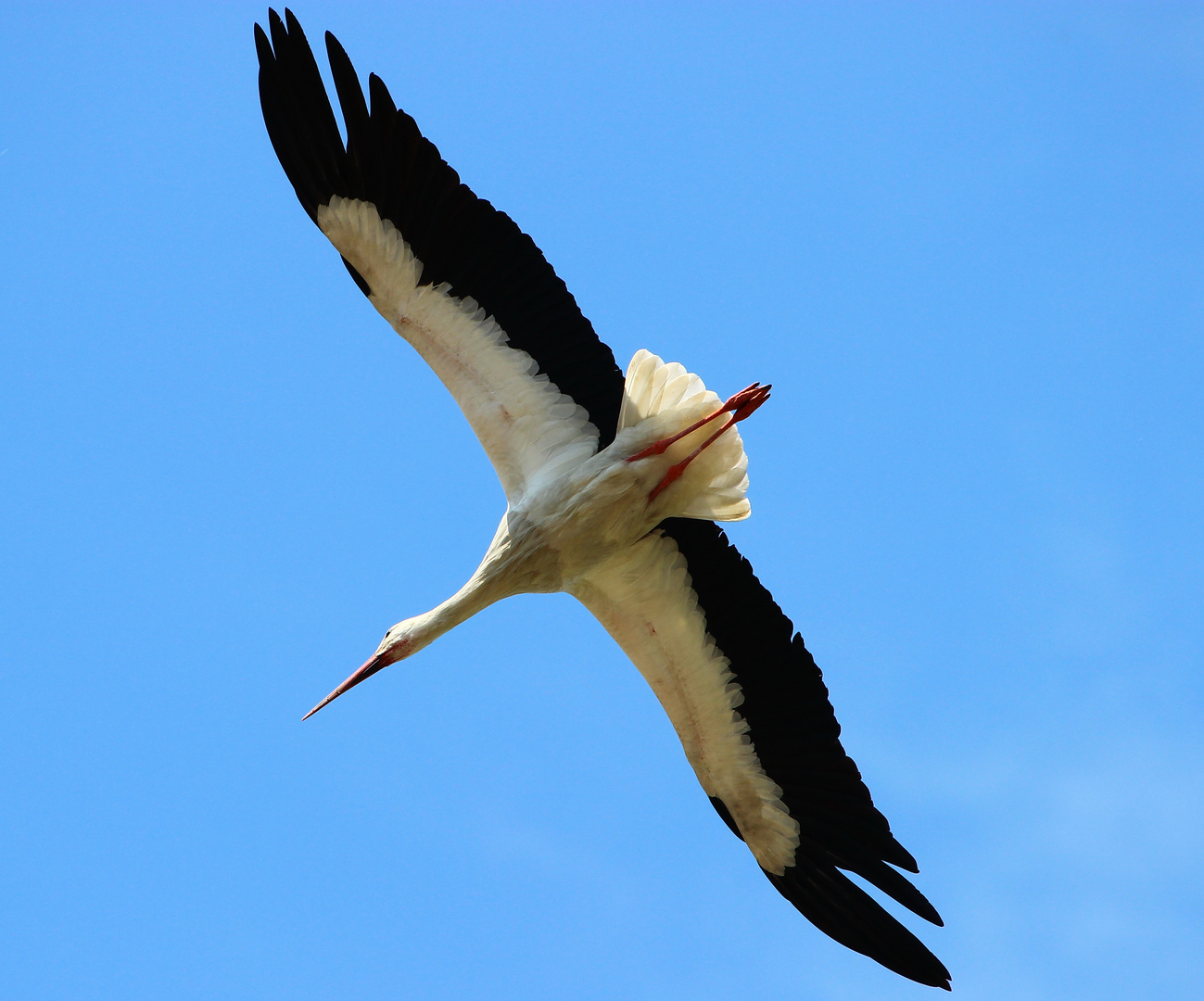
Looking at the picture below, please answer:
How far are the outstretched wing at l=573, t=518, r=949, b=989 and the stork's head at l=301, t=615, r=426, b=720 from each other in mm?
798

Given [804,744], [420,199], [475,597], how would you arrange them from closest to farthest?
1. [420,199]
2. [475,597]
3. [804,744]

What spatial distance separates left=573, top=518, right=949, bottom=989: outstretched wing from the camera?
18.1 feet

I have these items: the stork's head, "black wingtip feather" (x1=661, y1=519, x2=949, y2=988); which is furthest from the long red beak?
"black wingtip feather" (x1=661, y1=519, x2=949, y2=988)

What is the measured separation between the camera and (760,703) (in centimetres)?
562

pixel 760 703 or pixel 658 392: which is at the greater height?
pixel 658 392

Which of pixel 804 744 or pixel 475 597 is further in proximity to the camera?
pixel 804 744

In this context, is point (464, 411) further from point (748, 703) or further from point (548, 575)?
point (748, 703)

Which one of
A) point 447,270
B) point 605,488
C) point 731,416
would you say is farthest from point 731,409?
point 447,270

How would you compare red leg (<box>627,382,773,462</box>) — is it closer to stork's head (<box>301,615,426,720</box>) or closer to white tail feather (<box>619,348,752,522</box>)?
white tail feather (<box>619,348,752,522</box>)

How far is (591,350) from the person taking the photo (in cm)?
533

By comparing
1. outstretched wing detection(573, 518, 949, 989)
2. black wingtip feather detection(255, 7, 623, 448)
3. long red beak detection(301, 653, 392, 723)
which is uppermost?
black wingtip feather detection(255, 7, 623, 448)

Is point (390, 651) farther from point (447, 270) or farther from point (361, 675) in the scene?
point (447, 270)

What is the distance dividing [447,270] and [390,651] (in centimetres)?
182

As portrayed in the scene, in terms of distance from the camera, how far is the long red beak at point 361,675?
560 centimetres
